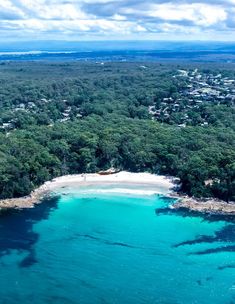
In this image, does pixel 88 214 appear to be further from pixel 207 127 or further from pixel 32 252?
pixel 207 127

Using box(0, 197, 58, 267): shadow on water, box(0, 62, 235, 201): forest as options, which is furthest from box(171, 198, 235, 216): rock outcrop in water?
box(0, 197, 58, 267): shadow on water

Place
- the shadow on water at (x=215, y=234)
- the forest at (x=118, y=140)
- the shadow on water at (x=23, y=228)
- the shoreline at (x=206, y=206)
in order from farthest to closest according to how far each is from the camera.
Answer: the forest at (x=118, y=140) < the shoreline at (x=206, y=206) < the shadow on water at (x=215, y=234) < the shadow on water at (x=23, y=228)

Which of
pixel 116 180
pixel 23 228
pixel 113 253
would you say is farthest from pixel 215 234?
pixel 23 228

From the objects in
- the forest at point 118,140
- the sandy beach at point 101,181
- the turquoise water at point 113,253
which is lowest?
the turquoise water at point 113,253

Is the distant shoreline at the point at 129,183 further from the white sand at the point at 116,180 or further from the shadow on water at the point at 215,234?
the shadow on water at the point at 215,234

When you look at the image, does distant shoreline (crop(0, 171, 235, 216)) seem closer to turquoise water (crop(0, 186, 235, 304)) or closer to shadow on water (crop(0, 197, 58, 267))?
shadow on water (crop(0, 197, 58, 267))

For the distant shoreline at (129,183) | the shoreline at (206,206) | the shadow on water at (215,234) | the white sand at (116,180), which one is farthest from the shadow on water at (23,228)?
the shoreline at (206,206)

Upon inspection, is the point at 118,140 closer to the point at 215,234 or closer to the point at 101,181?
the point at 101,181
